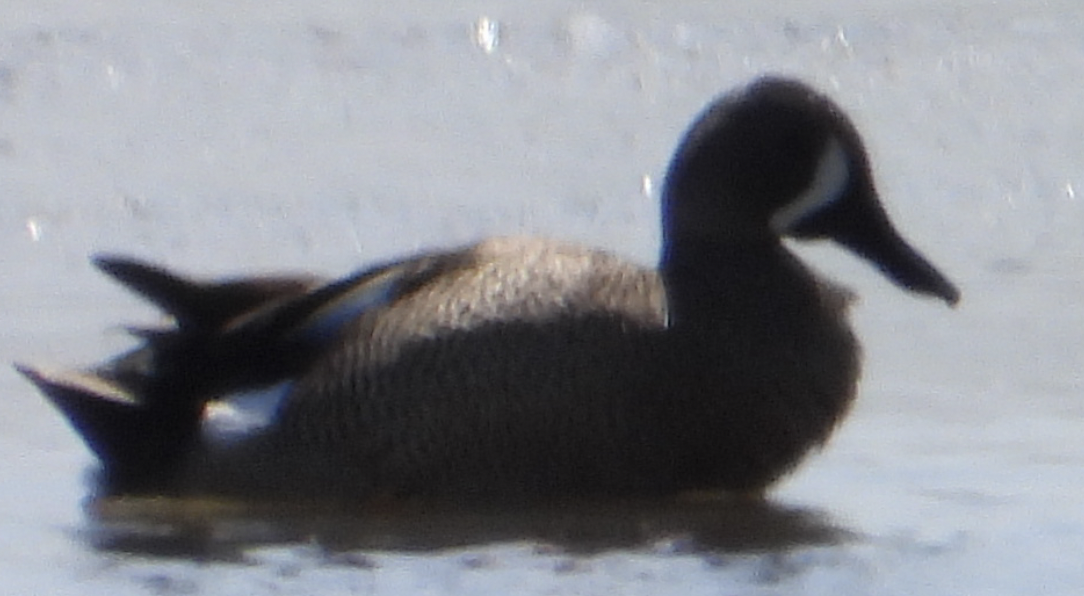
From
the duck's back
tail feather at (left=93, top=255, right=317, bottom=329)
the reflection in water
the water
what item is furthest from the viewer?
tail feather at (left=93, top=255, right=317, bottom=329)

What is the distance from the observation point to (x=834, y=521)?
5.48 m

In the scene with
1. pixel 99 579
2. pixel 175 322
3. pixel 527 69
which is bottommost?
pixel 99 579

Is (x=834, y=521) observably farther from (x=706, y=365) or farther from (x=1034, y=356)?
(x=1034, y=356)

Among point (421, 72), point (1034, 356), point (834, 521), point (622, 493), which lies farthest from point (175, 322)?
point (421, 72)

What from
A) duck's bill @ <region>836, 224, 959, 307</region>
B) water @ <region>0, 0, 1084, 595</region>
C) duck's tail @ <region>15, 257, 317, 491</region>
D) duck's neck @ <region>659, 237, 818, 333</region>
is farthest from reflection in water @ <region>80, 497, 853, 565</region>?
duck's bill @ <region>836, 224, 959, 307</region>

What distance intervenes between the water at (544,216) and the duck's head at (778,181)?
1.49 feet

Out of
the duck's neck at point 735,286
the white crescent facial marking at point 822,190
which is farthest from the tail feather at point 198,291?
the white crescent facial marking at point 822,190

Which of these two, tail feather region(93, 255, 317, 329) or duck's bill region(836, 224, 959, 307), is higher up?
tail feather region(93, 255, 317, 329)

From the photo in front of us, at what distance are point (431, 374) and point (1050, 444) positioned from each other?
1.31 metres

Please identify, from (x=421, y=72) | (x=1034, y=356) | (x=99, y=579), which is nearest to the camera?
(x=99, y=579)

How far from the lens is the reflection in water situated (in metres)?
5.36

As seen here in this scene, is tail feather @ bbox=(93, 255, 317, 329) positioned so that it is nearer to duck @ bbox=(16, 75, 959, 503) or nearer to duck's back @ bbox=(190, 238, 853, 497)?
duck @ bbox=(16, 75, 959, 503)

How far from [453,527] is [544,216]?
229 cm

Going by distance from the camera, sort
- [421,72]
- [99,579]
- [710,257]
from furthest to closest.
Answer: [421,72] → [710,257] → [99,579]
